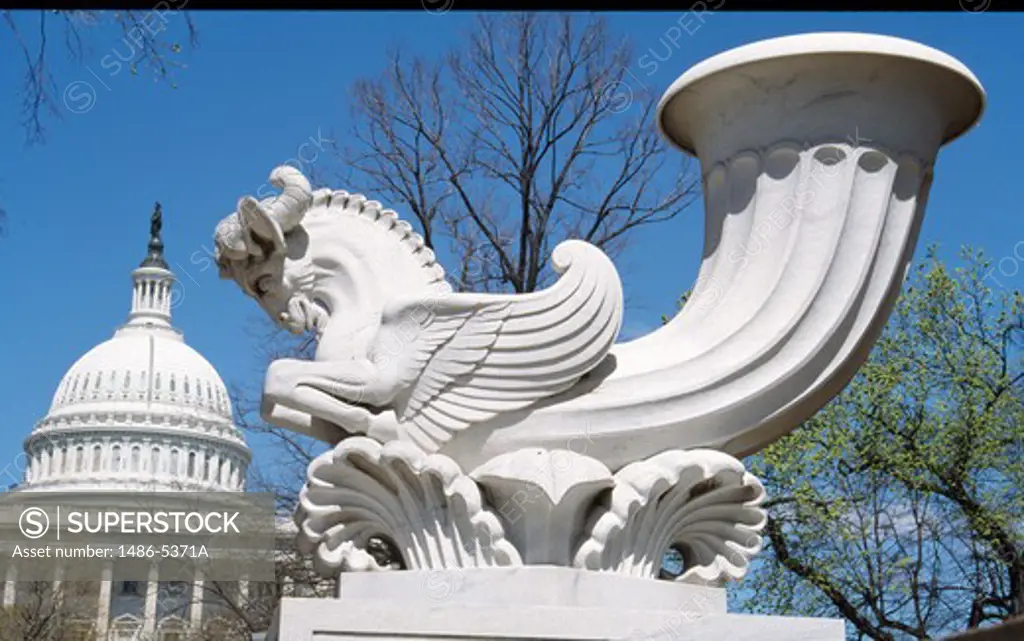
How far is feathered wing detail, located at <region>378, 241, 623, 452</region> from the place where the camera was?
4.61 m

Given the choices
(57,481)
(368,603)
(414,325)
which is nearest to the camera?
(368,603)

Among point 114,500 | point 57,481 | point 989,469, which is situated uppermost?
point 57,481

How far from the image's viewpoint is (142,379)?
60656 millimetres

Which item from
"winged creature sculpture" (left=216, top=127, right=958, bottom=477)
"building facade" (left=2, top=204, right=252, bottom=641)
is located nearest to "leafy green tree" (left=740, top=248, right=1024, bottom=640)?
"winged creature sculpture" (left=216, top=127, right=958, bottom=477)

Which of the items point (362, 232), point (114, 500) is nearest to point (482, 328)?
point (362, 232)

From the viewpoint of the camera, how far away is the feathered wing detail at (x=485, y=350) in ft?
15.1

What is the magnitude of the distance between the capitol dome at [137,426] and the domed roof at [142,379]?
42mm

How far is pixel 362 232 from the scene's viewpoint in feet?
16.4

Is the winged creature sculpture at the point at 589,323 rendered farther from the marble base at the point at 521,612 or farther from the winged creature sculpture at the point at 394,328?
the marble base at the point at 521,612

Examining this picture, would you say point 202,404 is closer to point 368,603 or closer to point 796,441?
point 796,441

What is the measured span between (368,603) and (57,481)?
177 ft

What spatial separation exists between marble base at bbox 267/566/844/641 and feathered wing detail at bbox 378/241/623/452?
50 centimetres

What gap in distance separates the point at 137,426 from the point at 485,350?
52.3m

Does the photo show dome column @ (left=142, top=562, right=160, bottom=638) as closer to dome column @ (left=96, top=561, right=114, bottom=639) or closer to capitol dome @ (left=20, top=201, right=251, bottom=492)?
dome column @ (left=96, top=561, right=114, bottom=639)
